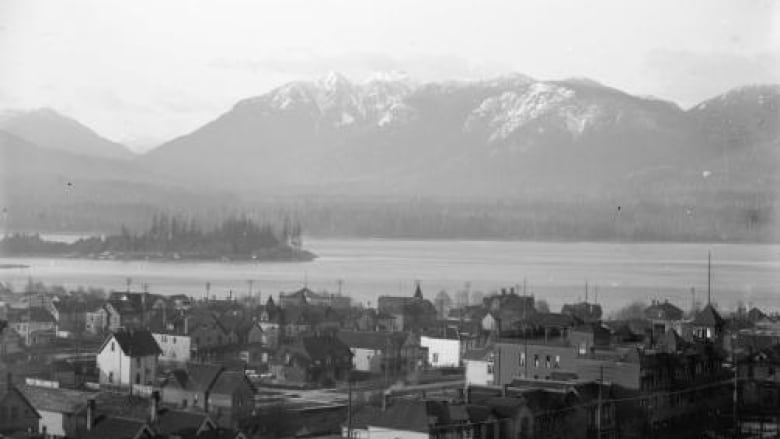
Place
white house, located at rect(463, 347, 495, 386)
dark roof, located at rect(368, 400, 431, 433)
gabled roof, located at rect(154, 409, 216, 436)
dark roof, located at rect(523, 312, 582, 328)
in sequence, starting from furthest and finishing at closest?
1. dark roof, located at rect(523, 312, 582, 328)
2. white house, located at rect(463, 347, 495, 386)
3. dark roof, located at rect(368, 400, 431, 433)
4. gabled roof, located at rect(154, 409, 216, 436)

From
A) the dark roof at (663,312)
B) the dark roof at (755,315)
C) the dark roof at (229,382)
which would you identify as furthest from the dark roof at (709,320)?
the dark roof at (229,382)

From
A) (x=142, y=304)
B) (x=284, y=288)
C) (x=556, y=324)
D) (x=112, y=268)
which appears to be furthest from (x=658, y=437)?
(x=112, y=268)

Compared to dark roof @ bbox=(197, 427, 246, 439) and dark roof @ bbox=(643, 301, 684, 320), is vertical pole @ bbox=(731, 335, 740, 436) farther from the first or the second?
dark roof @ bbox=(197, 427, 246, 439)

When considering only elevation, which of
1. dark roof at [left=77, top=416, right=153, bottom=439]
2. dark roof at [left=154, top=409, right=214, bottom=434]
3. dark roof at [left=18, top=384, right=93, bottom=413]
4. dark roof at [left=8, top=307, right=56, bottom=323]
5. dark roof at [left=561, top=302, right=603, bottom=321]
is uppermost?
dark roof at [left=561, top=302, right=603, bottom=321]

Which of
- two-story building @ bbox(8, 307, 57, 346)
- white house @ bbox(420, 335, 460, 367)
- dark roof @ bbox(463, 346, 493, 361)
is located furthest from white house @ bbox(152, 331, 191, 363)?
dark roof @ bbox(463, 346, 493, 361)

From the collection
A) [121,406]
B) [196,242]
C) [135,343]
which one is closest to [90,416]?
[121,406]

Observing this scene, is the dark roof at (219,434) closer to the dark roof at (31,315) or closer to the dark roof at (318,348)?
the dark roof at (318,348)

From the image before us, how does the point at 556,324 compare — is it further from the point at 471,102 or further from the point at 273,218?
the point at 471,102
